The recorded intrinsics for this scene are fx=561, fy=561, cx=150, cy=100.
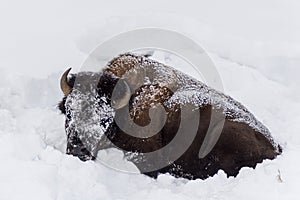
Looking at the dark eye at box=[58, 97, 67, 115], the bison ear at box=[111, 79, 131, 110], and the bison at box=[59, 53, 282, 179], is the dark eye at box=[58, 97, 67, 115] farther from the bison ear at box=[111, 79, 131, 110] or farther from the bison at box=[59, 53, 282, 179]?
the bison ear at box=[111, 79, 131, 110]

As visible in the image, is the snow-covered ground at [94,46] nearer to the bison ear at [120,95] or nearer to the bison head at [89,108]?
the bison head at [89,108]

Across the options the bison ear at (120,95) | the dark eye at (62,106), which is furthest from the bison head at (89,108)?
the dark eye at (62,106)

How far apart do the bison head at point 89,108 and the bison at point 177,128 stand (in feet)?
0.26

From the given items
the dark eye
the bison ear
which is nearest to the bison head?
the bison ear

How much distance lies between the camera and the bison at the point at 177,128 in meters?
6.20

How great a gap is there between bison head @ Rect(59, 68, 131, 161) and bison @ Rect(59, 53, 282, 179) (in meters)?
0.08

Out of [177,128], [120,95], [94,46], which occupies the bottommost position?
[177,128]

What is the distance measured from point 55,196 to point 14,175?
46cm

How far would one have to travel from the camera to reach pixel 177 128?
6.37 m

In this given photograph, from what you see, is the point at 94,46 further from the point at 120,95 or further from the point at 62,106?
the point at 120,95

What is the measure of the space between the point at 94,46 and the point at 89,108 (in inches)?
105

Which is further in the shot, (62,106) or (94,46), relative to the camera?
(94,46)

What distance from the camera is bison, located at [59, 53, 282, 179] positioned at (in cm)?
620

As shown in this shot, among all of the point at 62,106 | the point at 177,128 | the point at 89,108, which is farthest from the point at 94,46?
the point at 89,108
